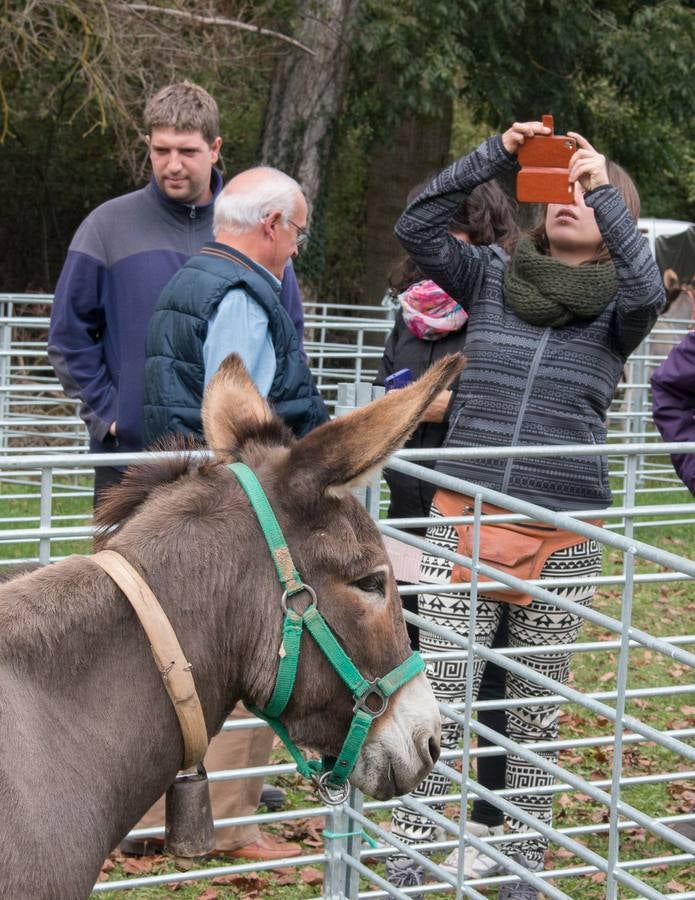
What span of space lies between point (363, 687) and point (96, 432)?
8.87 ft

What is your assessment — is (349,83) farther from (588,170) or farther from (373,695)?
(373,695)

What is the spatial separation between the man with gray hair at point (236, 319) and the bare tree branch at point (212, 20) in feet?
31.7

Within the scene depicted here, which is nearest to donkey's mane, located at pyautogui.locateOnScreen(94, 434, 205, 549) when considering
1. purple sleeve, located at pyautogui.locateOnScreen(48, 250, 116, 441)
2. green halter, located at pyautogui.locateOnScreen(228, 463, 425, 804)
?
green halter, located at pyautogui.locateOnScreen(228, 463, 425, 804)

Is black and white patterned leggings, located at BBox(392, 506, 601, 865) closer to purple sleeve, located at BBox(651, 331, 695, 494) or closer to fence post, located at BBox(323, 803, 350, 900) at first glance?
fence post, located at BBox(323, 803, 350, 900)

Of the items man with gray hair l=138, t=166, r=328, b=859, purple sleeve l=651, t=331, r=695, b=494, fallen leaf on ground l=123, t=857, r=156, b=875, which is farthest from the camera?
fallen leaf on ground l=123, t=857, r=156, b=875

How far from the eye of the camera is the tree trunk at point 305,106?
14906mm

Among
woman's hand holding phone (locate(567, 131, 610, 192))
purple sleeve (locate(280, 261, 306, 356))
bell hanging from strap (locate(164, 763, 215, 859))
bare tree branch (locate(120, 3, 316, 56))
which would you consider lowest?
bell hanging from strap (locate(164, 763, 215, 859))

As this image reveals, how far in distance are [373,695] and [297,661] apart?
7.3 inches

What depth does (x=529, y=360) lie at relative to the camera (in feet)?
Result: 13.6

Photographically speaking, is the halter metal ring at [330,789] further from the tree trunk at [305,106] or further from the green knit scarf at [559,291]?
the tree trunk at [305,106]

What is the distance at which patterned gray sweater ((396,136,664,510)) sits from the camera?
4.05 meters

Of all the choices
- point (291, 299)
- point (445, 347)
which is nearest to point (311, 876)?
point (445, 347)

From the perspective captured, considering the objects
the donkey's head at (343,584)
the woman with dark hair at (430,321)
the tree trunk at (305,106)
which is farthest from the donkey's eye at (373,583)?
the tree trunk at (305,106)

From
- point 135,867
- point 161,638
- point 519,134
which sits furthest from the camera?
point 135,867
